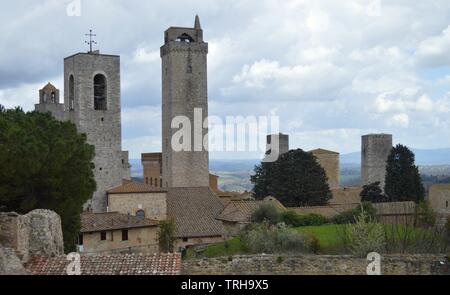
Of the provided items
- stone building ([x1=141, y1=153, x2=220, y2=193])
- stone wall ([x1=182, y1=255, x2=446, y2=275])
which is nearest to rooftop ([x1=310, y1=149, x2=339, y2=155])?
stone building ([x1=141, y1=153, x2=220, y2=193])

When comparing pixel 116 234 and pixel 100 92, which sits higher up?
pixel 100 92

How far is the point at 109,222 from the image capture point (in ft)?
100.0

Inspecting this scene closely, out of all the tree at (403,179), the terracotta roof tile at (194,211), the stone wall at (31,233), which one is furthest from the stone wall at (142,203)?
the stone wall at (31,233)

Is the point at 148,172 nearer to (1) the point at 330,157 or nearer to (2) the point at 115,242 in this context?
(1) the point at 330,157

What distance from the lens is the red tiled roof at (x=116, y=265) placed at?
37.9 feet

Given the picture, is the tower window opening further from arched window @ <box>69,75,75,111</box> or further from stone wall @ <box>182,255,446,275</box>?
stone wall @ <box>182,255,446,275</box>

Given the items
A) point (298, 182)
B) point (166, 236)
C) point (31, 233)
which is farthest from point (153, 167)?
point (31, 233)

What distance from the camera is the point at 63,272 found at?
1142cm

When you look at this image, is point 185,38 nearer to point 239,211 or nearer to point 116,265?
point 239,211

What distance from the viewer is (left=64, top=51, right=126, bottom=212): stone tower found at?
3925cm

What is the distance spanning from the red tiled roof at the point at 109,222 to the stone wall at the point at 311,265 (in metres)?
14.6

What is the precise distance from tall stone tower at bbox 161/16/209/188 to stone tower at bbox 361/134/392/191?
1778 centimetres
